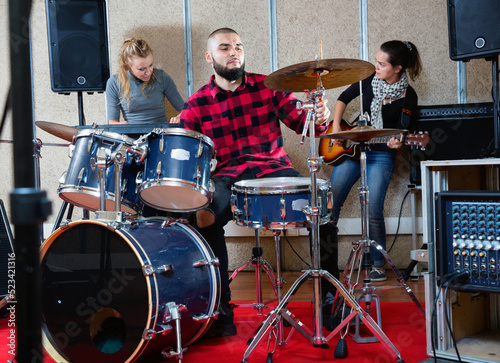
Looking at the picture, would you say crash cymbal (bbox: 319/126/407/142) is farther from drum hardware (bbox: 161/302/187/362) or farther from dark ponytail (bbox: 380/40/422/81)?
dark ponytail (bbox: 380/40/422/81)

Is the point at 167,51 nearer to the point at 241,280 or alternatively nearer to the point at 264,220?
the point at 241,280

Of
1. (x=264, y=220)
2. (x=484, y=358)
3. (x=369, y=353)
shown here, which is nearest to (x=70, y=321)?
(x=264, y=220)

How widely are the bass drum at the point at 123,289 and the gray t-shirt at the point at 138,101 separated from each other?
1632mm

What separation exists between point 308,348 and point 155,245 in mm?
802

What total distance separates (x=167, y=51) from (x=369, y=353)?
9.41 ft

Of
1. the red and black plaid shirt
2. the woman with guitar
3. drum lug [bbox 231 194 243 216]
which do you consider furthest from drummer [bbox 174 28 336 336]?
the woman with guitar

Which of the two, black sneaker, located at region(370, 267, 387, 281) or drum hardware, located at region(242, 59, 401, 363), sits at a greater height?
drum hardware, located at region(242, 59, 401, 363)

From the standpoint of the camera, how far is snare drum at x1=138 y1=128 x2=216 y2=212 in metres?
2.05

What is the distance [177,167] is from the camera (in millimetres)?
2066

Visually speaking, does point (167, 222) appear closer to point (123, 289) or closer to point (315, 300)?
point (123, 289)

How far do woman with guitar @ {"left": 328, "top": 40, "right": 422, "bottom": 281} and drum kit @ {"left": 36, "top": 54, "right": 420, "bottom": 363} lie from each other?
1407 mm

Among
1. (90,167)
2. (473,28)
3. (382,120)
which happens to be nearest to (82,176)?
(90,167)

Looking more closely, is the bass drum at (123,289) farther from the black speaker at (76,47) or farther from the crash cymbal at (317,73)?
the black speaker at (76,47)

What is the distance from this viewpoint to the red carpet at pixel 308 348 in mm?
2020
